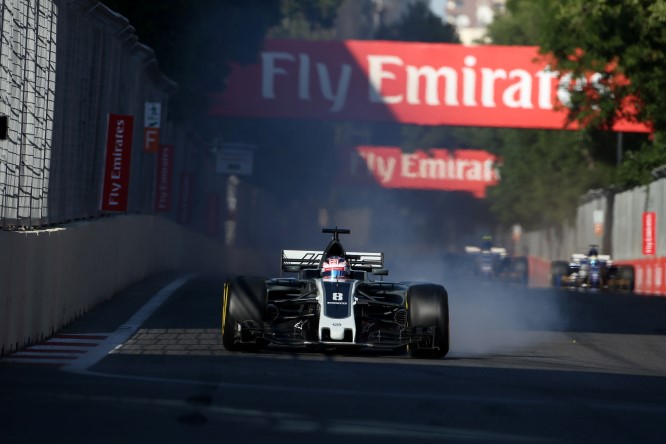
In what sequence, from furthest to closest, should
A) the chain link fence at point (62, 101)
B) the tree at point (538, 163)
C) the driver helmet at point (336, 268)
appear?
the tree at point (538, 163) < the driver helmet at point (336, 268) < the chain link fence at point (62, 101)

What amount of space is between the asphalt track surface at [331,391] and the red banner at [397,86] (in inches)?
1103

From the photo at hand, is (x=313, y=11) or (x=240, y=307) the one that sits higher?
(x=313, y=11)

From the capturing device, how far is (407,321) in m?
14.5

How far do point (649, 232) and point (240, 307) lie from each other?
92.5ft

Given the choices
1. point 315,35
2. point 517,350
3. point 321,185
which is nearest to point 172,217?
point 517,350

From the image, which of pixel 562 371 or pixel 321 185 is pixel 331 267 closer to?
pixel 562 371

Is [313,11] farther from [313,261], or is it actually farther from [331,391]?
[331,391]

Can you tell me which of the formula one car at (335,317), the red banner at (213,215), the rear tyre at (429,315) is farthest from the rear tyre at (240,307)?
the red banner at (213,215)

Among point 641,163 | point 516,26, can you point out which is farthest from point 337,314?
point 516,26

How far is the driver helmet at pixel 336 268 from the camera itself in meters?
15.6

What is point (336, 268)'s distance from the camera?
51.1ft

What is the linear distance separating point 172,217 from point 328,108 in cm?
955

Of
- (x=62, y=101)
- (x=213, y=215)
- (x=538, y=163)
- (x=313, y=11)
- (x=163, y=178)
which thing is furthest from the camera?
(x=313, y=11)

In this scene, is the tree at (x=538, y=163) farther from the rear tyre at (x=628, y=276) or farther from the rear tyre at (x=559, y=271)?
the rear tyre at (x=628, y=276)
